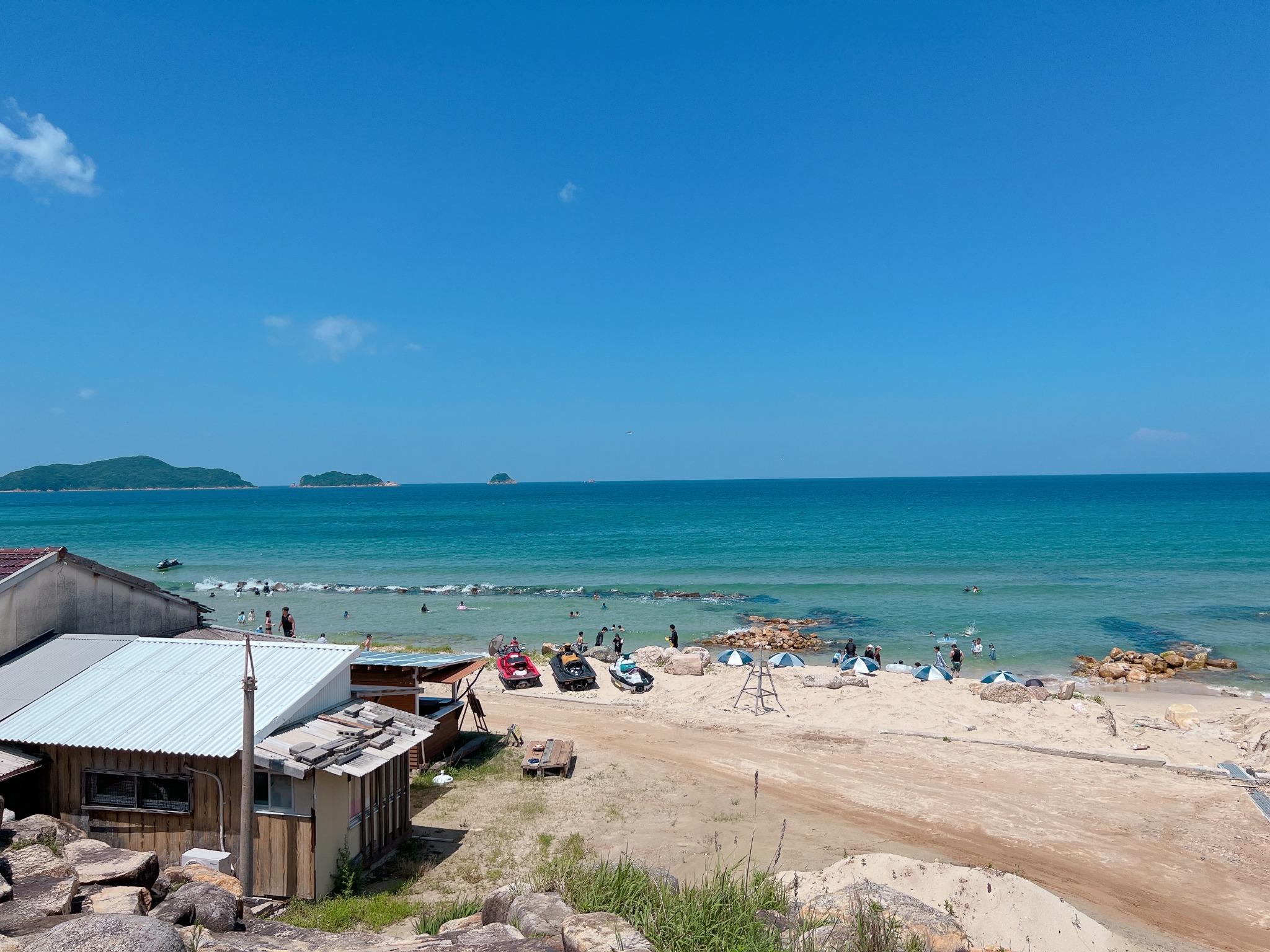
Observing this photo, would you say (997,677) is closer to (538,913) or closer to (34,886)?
(538,913)

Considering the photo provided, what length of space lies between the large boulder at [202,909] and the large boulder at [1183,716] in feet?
82.6

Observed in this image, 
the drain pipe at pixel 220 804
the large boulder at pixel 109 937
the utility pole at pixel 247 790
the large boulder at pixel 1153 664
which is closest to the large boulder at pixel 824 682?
the large boulder at pixel 1153 664

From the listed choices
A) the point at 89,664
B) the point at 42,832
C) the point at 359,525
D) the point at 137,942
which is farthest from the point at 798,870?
the point at 359,525

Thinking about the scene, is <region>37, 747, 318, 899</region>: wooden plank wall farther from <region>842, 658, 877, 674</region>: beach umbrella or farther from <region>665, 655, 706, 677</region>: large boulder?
<region>842, 658, 877, 674</region>: beach umbrella

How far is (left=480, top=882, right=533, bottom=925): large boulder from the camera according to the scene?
25.9 feet

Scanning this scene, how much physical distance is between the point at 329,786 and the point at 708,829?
7444mm

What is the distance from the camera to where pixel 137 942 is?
5.26 metres

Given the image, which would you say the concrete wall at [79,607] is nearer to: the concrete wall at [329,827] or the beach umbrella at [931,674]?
the concrete wall at [329,827]

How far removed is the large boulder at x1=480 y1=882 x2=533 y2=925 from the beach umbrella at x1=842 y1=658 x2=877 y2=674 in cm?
2241

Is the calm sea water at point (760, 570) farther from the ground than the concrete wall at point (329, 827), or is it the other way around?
the concrete wall at point (329, 827)

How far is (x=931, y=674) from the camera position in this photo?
27938 mm

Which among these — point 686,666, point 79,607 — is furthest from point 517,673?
point 79,607

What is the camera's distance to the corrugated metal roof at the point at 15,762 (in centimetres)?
1127

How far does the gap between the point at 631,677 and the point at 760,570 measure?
3586 centimetres
